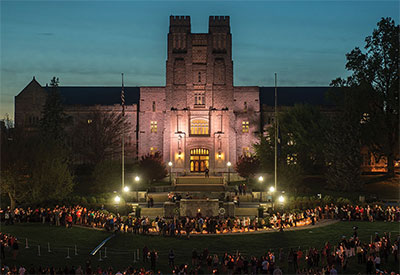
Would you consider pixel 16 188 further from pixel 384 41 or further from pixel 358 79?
pixel 384 41

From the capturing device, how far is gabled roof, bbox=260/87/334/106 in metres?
67.1

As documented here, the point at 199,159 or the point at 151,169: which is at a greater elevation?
the point at 199,159

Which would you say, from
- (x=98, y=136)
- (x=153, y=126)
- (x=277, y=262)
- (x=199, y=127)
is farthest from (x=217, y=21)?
(x=277, y=262)

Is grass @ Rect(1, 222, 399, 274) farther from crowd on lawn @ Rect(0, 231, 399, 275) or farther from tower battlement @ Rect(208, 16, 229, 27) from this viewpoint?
tower battlement @ Rect(208, 16, 229, 27)

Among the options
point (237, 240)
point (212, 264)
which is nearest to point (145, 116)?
point (237, 240)

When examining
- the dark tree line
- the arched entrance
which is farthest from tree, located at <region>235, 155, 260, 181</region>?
the arched entrance

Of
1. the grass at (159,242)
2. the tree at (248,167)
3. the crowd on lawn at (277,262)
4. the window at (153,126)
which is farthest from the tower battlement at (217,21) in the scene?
the crowd on lawn at (277,262)

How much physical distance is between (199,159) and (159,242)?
29790 mm

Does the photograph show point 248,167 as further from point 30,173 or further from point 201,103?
point 30,173

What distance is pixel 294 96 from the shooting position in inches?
2717

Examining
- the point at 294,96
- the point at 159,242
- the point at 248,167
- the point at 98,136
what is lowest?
the point at 159,242

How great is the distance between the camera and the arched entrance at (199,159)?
57.1 meters

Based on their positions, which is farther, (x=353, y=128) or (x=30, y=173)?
(x=353, y=128)

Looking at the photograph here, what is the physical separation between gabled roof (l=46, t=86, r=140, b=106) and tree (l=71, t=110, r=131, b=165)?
648cm
